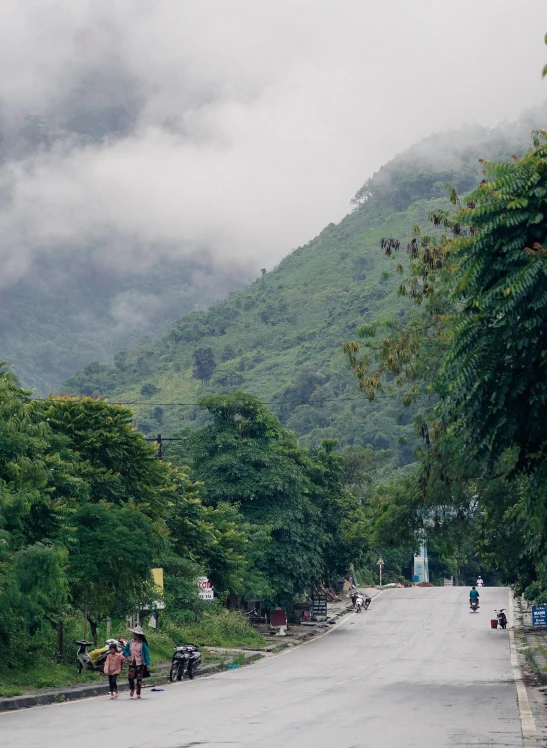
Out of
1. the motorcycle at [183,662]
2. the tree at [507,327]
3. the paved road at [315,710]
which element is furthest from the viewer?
the motorcycle at [183,662]

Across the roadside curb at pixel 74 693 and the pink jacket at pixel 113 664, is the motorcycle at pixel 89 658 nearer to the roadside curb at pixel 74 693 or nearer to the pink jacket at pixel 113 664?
the roadside curb at pixel 74 693

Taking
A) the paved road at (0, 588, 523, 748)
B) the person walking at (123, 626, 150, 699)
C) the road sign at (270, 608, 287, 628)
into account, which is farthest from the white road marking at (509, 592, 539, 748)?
the road sign at (270, 608, 287, 628)

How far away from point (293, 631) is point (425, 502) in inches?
1192

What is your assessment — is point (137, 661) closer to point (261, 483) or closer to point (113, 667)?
point (113, 667)

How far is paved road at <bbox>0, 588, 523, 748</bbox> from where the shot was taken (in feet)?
45.4

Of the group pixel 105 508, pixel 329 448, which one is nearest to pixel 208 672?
pixel 105 508

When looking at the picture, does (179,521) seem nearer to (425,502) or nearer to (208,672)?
(208,672)

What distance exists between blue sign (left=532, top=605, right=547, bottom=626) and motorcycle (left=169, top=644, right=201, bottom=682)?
25.0 meters

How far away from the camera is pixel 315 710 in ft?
58.9

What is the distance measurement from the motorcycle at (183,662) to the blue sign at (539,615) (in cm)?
2502

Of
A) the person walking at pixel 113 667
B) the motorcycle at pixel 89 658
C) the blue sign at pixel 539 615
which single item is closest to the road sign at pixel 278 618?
the blue sign at pixel 539 615

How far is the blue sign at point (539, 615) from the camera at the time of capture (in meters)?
48.9

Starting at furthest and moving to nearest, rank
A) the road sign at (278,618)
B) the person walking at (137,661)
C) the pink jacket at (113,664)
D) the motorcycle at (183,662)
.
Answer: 1. the road sign at (278,618)
2. the motorcycle at (183,662)
3. the pink jacket at (113,664)
4. the person walking at (137,661)

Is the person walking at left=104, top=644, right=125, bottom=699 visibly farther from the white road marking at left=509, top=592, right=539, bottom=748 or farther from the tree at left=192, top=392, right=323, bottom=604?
the tree at left=192, top=392, right=323, bottom=604
